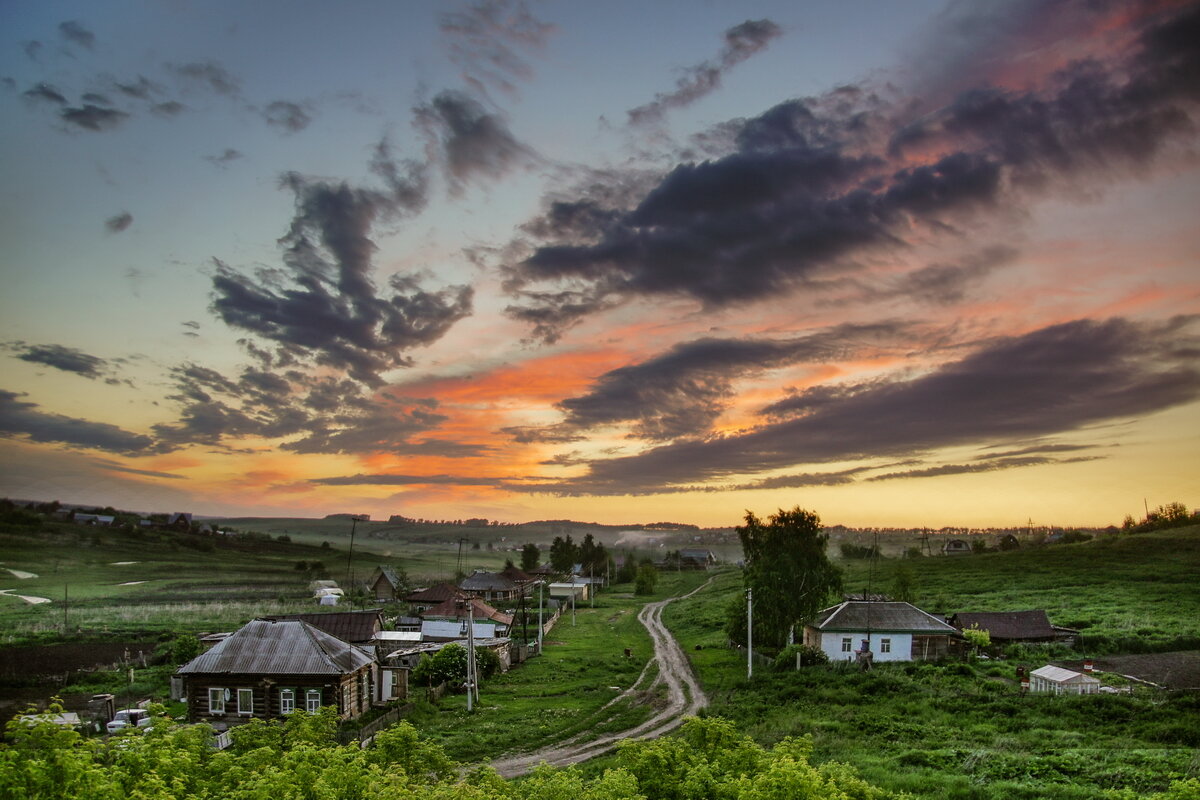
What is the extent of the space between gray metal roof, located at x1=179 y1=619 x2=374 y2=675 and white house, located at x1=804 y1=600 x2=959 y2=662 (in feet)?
110

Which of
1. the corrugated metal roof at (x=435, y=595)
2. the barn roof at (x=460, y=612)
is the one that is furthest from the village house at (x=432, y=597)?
the barn roof at (x=460, y=612)

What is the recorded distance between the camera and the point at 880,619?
55281mm

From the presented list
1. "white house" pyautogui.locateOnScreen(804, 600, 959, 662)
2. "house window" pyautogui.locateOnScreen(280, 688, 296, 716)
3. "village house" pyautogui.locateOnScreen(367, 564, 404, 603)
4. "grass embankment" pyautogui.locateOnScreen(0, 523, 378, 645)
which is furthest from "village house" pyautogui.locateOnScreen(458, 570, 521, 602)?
"house window" pyautogui.locateOnScreen(280, 688, 296, 716)

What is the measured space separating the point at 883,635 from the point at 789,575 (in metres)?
7.83

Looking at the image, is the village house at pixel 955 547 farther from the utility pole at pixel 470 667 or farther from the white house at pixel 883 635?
the utility pole at pixel 470 667

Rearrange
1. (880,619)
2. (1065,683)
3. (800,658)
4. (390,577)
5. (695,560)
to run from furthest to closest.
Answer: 1. (695,560)
2. (390,577)
3. (880,619)
4. (800,658)
5. (1065,683)

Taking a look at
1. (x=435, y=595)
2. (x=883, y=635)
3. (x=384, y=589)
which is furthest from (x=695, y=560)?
(x=883, y=635)

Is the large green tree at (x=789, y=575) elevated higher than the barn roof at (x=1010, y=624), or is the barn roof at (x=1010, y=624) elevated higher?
the large green tree at (x=789, y=575)

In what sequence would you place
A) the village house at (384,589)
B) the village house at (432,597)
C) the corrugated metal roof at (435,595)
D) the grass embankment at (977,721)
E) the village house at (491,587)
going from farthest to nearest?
the village house at (491,587) → the village house at (384,589) → the corrugated metal roof at (435,595) → the village house at (432,597) → the grass embankment at (977,721)

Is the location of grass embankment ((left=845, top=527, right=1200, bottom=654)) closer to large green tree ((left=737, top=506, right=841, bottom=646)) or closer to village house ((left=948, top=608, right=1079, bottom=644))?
village house ((left=948, top=608, right=1079, bottom=644))

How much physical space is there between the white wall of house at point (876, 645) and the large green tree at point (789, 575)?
2838mm

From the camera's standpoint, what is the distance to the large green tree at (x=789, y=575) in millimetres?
57406

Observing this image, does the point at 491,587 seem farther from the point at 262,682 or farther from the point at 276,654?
the point at 262,682

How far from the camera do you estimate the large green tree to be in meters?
57.4
